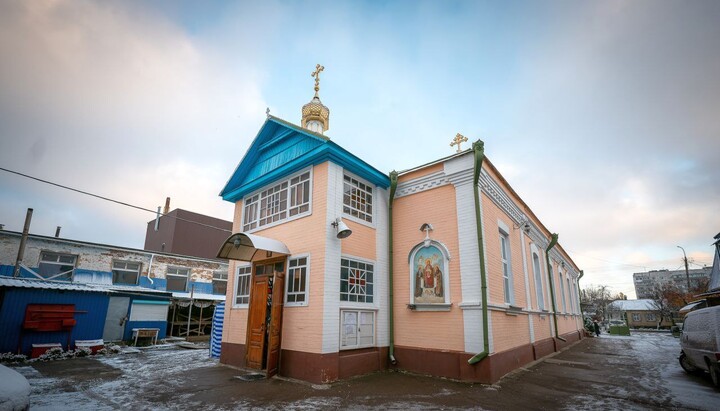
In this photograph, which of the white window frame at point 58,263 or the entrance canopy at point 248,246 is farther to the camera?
the white window frame at point 58,263

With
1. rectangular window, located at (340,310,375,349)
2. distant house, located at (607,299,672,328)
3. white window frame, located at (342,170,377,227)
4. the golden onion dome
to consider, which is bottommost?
distant house, located at (607,299,672,328)

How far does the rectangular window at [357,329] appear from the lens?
889 centimetres

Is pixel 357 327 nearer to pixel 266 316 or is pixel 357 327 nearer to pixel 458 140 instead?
pixel 266 316

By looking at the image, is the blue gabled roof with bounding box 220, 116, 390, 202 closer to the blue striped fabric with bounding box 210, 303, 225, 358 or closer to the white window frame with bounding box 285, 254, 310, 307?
the white window frame with bounding box 285, 254, 310, 307

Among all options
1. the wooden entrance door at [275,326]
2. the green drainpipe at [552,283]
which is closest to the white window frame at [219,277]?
the wooden entrance door at [275,326]

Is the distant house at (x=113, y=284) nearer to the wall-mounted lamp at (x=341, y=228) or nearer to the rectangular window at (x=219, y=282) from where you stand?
the rectangular window at (x=219, y=282)

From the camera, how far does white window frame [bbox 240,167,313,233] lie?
9.96 metres

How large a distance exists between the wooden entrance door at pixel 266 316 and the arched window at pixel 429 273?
12.6 feet

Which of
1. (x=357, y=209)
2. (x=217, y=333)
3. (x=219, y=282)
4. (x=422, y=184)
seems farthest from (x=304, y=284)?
(x=219, y=282)

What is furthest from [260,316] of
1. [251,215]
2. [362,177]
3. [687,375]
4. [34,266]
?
[34,266]

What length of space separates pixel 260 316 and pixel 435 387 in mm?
5316

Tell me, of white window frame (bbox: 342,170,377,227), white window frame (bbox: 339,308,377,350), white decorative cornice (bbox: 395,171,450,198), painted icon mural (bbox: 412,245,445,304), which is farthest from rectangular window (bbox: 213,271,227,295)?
painted icon mural (bbox: 412,245,445,304)

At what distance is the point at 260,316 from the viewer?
10.1 m

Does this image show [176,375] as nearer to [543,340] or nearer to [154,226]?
[543,340]
